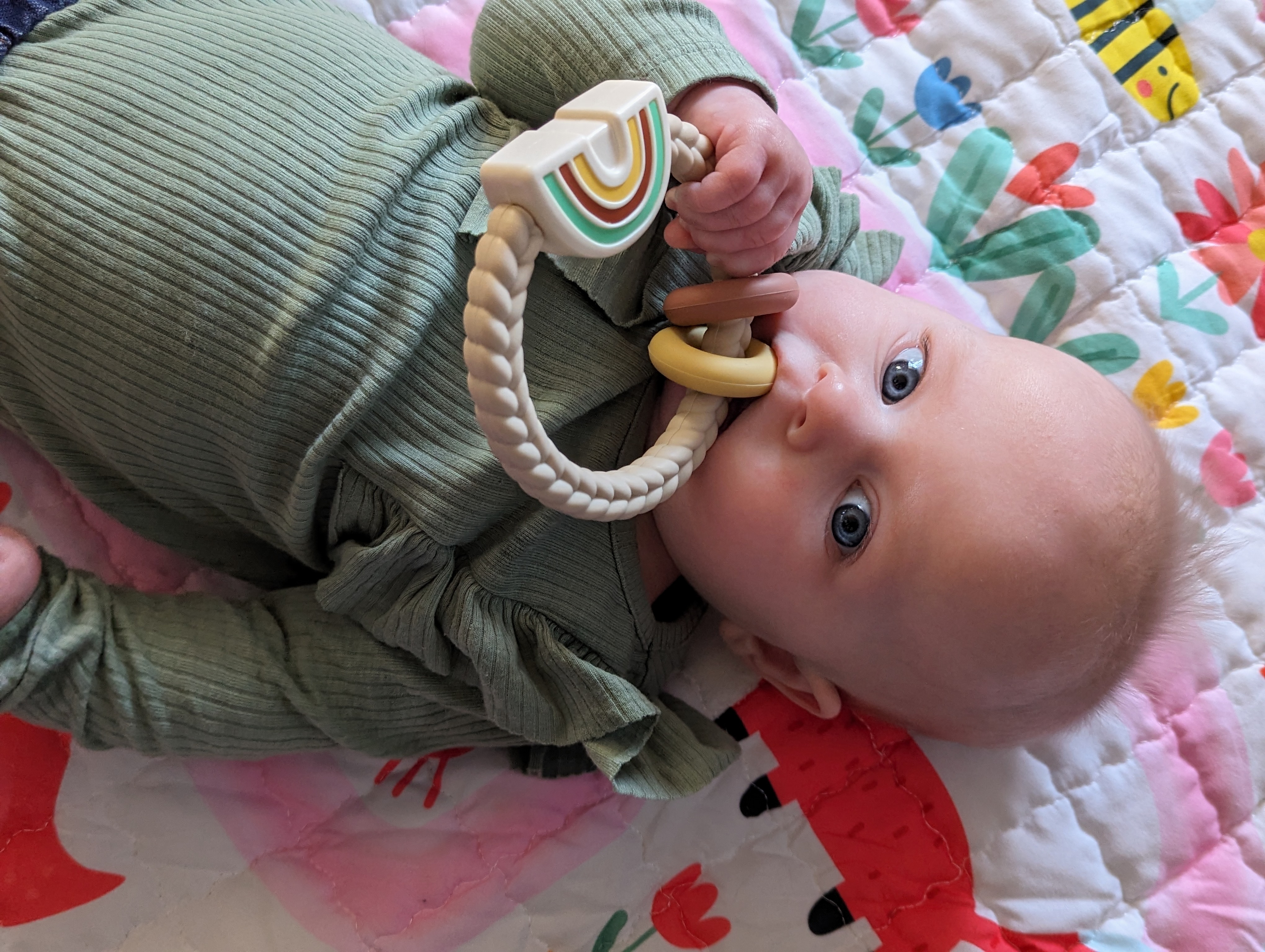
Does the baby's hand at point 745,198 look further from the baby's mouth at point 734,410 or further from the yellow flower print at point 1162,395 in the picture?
the yellow flower print at point 1162,395

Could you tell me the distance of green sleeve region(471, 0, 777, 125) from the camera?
2.59 feet

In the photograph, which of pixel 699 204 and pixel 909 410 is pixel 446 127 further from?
pixel 909 410

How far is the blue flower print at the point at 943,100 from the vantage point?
3.48 feet

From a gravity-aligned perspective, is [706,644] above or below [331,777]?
above

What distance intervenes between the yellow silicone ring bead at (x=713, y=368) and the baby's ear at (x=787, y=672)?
270mm

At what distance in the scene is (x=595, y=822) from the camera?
917mm

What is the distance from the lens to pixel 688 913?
889 millimetres

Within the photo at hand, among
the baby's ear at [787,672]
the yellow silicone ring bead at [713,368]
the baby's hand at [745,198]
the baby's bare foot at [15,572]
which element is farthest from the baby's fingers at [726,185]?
the baby's bare foot at [15,572]

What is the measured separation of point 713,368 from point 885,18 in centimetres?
65

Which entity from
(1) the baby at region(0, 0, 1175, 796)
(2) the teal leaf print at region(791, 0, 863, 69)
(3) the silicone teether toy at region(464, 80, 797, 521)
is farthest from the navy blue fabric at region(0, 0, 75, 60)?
(2) the teal leaf print at region(791, 0, 863, 69)

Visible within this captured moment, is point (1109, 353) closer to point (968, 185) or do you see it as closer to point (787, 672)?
→ point (968, 185)

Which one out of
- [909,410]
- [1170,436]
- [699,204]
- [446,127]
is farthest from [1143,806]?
[446,127]

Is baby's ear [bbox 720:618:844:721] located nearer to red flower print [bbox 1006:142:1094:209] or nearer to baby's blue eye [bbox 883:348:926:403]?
baby's blue eye [bbox 883:348:926:403]

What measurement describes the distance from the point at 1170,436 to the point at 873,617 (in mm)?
477
